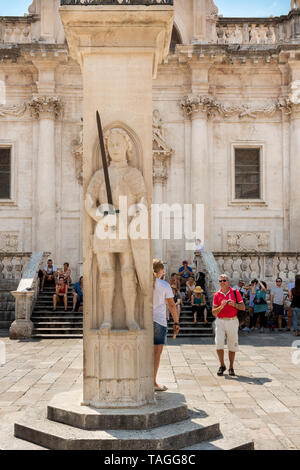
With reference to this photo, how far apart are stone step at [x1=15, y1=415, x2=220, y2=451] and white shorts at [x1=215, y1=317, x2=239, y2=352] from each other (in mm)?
4065

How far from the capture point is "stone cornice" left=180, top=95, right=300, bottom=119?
20.9m

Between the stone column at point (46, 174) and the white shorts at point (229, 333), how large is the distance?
38.2ft

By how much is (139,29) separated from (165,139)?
1518 centimetres

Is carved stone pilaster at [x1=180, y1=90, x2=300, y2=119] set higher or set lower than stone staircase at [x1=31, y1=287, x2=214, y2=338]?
higher

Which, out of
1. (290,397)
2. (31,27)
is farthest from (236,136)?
(290,397)

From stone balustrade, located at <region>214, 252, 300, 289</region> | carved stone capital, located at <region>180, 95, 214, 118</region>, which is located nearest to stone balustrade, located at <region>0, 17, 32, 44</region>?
carved stone capital, located at <region>180, 95, 214, 118</region>

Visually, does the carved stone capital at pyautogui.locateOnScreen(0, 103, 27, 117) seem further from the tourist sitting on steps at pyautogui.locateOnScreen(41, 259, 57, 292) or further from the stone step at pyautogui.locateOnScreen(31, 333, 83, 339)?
the stone step at pyautogui.locateOnScreen(31, 333, 83, 339)

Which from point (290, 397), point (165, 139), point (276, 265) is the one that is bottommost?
point (290, 397)

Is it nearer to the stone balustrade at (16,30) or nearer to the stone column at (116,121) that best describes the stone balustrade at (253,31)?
the stone balustrade at (16,30)

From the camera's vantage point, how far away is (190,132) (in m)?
21.2

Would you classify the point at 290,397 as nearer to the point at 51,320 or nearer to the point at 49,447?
the point at 49,447

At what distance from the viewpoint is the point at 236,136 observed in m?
21.5

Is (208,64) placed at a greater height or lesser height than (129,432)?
greater

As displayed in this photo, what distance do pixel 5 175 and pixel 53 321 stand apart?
7953 mm
